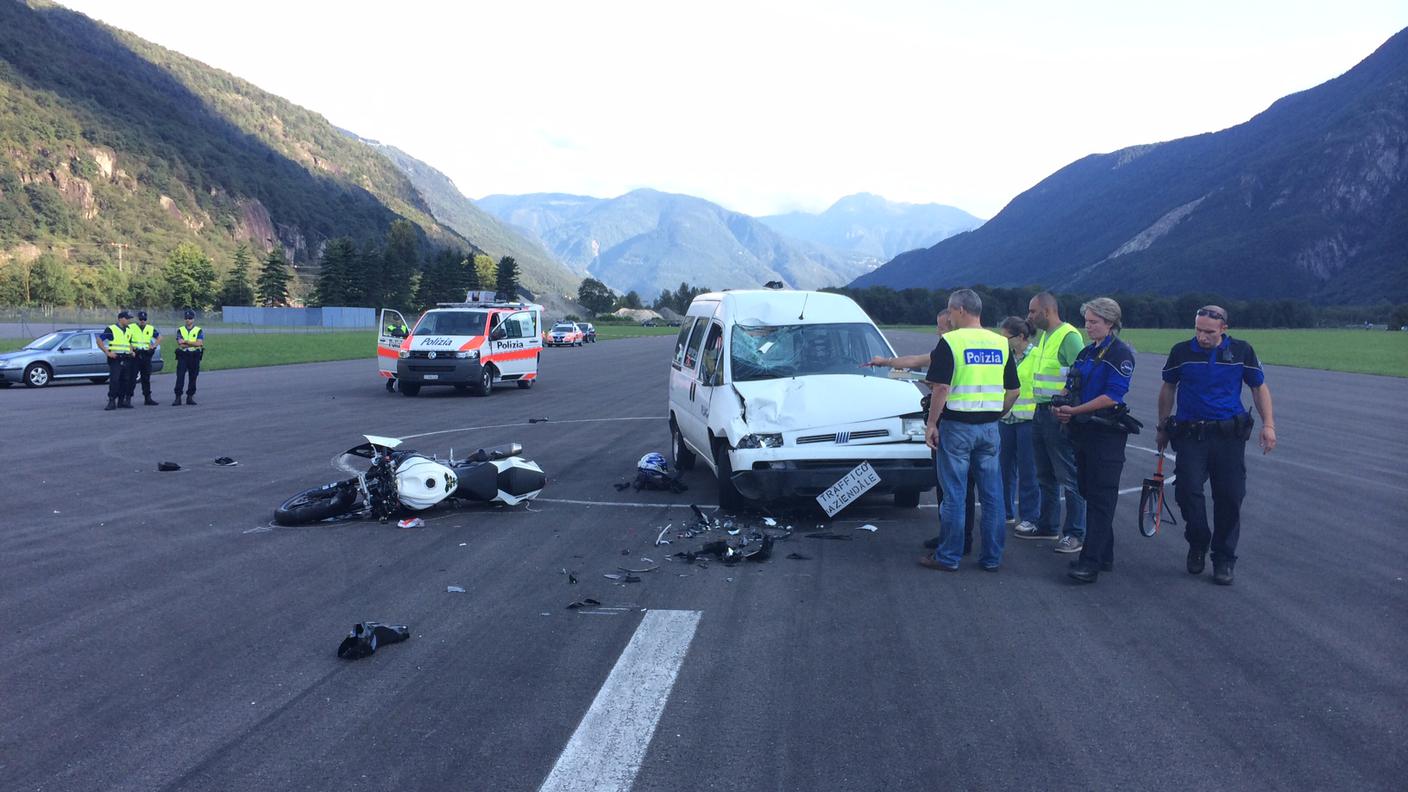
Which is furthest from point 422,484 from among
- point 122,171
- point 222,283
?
point 122,171

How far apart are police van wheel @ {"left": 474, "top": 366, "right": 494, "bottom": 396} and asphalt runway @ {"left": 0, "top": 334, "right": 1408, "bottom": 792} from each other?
12.1m

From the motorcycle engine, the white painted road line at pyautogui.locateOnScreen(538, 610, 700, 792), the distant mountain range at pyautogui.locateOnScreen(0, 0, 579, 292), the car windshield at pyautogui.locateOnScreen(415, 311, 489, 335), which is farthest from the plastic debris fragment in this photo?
the distant mountain range at pyautogui.locateOnScreen(0, 0, 579, 292)

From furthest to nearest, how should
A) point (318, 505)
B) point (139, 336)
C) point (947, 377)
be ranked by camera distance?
point (139, 336) → point (318, 505) → point (947, 377)

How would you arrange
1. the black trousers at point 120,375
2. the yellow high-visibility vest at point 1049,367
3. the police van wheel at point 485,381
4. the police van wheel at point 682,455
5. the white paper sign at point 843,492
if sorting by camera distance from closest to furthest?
the yellow high-visibility vest at point 1049,367 → the white paper sign at point 843,492 → the police van wheel at point 682,455 → the black trousers at point 120,375 → the police van wheel at point 485,381

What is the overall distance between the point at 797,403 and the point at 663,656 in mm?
3685

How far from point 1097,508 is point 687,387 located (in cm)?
480

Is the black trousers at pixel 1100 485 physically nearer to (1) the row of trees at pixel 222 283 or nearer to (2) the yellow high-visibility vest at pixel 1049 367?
(2) the yellow high-visibility vest at pixel 1049 367

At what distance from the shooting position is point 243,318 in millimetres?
81000

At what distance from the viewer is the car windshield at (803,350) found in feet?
29.6

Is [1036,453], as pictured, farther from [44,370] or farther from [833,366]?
[44,370]

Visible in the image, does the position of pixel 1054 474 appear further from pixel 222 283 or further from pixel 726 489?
pixel 222 283

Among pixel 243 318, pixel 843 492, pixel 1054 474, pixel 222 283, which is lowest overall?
pixel 243 318

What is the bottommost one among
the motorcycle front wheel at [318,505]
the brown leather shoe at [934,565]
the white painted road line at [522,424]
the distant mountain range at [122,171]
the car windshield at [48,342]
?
the white painted road line at [522,424]

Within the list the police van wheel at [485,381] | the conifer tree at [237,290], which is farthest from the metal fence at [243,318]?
the police van wheel at [485,381]
